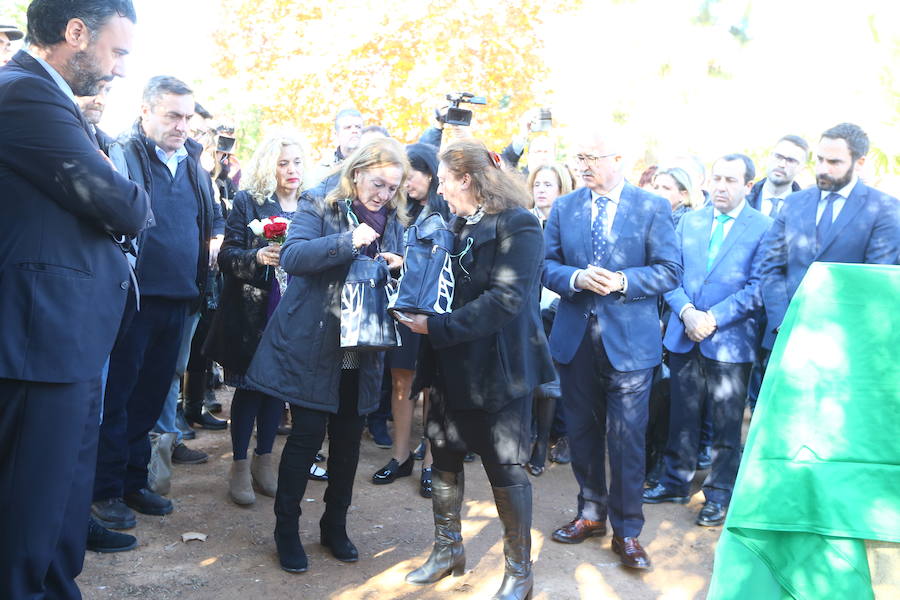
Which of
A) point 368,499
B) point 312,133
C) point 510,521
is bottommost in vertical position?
point 368,499

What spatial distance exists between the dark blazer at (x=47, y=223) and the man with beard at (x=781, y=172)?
597cm

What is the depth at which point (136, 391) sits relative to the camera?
16.4 ft

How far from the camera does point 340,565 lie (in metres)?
4.53

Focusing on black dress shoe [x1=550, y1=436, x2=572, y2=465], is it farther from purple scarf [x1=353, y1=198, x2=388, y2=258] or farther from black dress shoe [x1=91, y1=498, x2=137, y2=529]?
black dress shoe [x1=91, y1=498, x2=137, y2=529]

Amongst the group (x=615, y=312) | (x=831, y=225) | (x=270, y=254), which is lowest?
(x=615, y=312)

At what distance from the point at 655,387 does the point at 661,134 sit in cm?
1157

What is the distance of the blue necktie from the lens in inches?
213

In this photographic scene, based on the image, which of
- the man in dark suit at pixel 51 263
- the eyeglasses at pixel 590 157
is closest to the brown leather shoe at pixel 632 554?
the eyeglasses at pixel 590 157

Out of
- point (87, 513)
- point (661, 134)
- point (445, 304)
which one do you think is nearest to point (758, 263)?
point (445, 304)

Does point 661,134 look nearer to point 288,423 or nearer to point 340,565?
point 288,423

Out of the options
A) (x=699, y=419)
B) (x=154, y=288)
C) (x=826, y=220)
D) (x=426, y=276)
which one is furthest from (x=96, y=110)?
(x=826, y=220)

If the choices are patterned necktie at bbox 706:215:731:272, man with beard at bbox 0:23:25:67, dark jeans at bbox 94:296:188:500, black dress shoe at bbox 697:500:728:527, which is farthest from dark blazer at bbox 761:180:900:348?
man with beard at bbox 0:23:25:67

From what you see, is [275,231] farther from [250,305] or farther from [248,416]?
[248,416]

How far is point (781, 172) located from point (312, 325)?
16.5 ft
